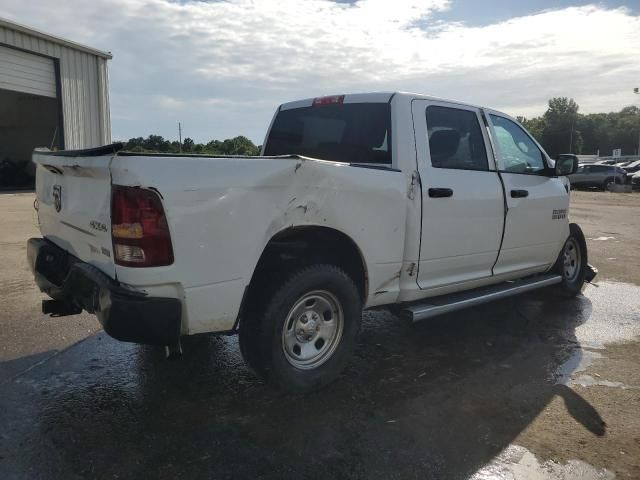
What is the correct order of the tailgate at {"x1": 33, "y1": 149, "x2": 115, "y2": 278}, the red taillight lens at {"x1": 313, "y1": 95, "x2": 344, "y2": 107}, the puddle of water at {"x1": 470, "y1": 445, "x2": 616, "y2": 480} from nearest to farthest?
the puddle of water at {"x1": 470, "y1": 445, "x2": 616, "y2": 480}, the tailgate at {"x1": 33, "y1": 149, "x2": 115, "y2": 278}, the red taillight lens at {"x1": 313, "y1": 95, "x2": 344, "y2": 107}

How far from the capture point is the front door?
15.4ft

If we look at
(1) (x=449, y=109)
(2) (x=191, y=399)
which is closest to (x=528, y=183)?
(1) (x=449, y=109)

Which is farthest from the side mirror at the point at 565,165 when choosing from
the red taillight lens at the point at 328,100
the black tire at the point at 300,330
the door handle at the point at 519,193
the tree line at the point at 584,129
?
the tree line at the point at 584,129

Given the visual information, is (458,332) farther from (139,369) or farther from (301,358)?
(139,369)

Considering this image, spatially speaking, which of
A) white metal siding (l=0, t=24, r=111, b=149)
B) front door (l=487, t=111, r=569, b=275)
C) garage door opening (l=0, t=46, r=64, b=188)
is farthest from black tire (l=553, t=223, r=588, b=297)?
garage door opening (l=0, t=46, r=64, b=188)

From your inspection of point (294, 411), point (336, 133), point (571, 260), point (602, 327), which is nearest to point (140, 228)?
point (294, 411)

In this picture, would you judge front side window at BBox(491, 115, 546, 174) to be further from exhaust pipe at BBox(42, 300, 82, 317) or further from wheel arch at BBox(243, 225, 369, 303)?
exhaust pipe at BBox(42, 300, 82, 317)

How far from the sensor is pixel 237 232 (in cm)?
288

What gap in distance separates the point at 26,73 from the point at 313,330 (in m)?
18.6

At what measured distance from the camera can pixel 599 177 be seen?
2936 cm

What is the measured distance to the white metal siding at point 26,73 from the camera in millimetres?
17000

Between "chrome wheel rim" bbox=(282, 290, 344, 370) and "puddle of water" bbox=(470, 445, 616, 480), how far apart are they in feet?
4.07

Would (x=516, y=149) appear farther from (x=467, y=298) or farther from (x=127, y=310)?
(x=127, y=310)

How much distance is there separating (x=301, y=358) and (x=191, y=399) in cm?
76
